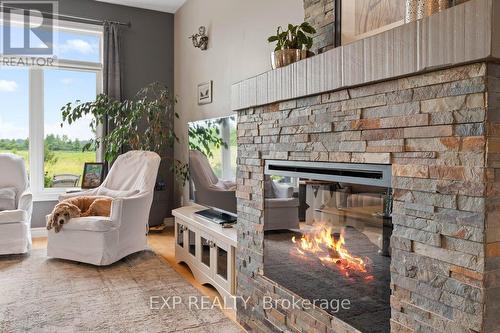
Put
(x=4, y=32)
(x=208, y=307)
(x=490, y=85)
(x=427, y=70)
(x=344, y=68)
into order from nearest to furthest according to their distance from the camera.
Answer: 1. (x=490, y=85)
2. (x=427, y=70)
3. (x=344, y=68)
4. (x=208, y=307)
5. (x=4, y=32)

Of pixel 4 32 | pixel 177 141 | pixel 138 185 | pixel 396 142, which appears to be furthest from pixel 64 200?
pixel 396 142

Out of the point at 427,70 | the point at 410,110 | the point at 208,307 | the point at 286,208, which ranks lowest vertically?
the point at 208,307

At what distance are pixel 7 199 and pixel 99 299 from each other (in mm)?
1930

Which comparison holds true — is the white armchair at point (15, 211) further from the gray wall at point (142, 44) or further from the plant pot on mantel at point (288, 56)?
the plant pot on mantel at point (288, 56)

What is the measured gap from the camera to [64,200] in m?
3.88

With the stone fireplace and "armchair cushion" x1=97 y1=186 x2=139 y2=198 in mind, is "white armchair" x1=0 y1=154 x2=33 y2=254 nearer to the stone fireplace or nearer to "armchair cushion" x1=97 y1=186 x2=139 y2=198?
"armchair cushion" x1=97 y1=186 x2=139 y2=198

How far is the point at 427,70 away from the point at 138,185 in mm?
3243

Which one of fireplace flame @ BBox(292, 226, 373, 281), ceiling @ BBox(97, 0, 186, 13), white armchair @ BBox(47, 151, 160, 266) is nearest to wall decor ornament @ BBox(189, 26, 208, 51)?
ceiling @ BBox(97, 0, 186, 13)

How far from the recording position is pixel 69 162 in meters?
5.11

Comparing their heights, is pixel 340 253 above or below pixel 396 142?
below

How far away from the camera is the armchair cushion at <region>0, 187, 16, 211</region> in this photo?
3988 mm

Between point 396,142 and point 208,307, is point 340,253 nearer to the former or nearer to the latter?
point 396,142

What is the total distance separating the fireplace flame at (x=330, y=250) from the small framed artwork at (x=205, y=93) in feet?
8.41

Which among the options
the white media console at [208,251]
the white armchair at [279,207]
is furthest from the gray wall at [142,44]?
the white armchair at [279,207]
